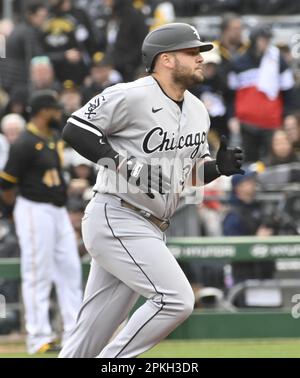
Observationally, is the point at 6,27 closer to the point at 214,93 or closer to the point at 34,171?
the point at 214,93

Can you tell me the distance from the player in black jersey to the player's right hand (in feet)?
11.7

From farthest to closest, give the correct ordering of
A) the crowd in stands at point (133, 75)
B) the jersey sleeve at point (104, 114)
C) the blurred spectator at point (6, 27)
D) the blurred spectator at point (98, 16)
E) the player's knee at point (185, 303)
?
the blurred spectator at point (98, 16) < the blurred spectator at point (6, 27) < the crowd in stands at point (133, 75) < the jersey sleeve at point (104, 114) < the player's knee at point (185, 303)

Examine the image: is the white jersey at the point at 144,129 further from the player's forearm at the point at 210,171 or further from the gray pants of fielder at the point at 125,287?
the player's forearm at the point at 210,171

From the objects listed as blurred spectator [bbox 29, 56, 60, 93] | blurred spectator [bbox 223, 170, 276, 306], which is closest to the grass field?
blurred spectator [bbox 223, 170, 276, 306]

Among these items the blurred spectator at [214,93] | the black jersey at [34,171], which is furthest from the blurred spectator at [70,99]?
the black jersey at [34,171]

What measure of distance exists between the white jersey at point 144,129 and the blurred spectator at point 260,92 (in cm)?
666

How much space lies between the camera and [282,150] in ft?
39.0

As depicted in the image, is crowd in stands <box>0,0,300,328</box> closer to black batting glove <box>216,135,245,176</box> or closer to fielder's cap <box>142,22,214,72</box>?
black batting glove <box>216,135,245,176</box>

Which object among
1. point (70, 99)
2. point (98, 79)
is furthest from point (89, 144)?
point (98, 79)

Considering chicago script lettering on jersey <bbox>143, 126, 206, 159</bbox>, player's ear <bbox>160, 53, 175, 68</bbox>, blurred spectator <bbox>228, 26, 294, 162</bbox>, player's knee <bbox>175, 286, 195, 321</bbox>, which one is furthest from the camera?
blurred spectator <bbox>228, 26, 294, 162</bbox>

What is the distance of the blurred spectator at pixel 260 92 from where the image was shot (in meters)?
13.1

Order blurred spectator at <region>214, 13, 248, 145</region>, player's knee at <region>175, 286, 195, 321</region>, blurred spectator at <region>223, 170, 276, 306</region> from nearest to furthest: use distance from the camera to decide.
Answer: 1. player's knee at <region>175, 286, 195, 321</region>
2. blurred spectator at <region>223, 170, 276, 306</region>
3. blurred spectator at <region>214, 13, 248, 145</region>

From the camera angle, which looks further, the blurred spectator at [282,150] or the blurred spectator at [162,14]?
the blurred spectator at [162,14]

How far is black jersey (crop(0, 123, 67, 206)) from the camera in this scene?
387 inches
